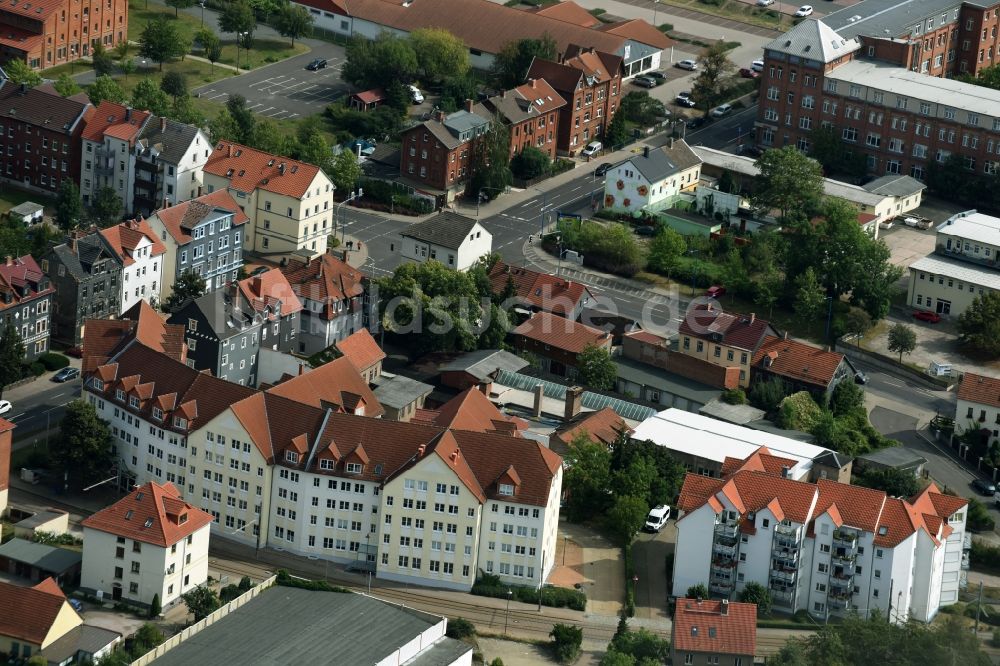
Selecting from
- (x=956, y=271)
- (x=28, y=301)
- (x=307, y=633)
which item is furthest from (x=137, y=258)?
(x=956, y=271)

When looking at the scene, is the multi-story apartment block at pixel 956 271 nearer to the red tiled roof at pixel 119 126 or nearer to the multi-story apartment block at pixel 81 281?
the multi-story apartment block at pixel 81 281

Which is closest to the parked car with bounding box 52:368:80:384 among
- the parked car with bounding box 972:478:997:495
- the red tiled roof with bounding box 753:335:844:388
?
the red tiled roof with bounding box 753:335:844:388

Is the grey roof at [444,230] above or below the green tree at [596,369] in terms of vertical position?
above

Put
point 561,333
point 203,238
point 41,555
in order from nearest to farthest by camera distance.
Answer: point 41,555, point 561,333, point 203,238

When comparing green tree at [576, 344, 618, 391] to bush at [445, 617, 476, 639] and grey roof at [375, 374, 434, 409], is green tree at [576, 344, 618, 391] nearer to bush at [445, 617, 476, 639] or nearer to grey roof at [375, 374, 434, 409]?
grey roof at [375, 374, 434, 409]

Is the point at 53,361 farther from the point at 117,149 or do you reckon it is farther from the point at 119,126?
the point at 119,126

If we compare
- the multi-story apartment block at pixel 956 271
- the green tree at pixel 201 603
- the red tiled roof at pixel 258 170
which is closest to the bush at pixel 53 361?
the red tiled roof at pixel 258 170

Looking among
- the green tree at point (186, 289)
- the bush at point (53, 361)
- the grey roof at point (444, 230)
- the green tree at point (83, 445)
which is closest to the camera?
the green tree at point (83, 445)
